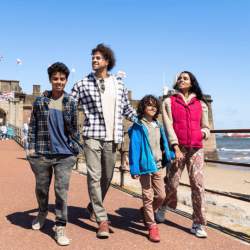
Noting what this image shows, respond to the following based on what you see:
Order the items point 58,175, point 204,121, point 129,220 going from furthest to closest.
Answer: point 129,220
point 204,121
point 58,175

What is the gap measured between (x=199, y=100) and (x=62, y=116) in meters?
1.62

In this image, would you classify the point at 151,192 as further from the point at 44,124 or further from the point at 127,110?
the point at 44,124

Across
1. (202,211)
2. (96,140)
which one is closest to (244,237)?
(202,211)

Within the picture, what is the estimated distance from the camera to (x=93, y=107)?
3986 millimetres

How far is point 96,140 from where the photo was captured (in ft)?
12.8

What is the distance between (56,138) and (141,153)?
94 centimetres

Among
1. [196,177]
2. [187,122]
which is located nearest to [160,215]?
[196,177]

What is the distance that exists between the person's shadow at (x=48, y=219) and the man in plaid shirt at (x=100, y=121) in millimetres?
514

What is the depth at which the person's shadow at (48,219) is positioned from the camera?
4.14 m

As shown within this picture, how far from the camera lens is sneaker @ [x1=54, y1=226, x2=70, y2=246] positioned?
3.54 metres

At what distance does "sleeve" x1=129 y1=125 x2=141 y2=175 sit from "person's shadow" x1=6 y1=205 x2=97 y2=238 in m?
0.85

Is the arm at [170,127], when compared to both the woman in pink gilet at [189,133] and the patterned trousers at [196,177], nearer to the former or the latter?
the woman in pink gilet at [189,133]

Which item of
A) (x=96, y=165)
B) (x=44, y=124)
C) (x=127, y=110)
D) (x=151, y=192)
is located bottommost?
(x=151, y=192)

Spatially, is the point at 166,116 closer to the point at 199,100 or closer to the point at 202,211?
the point at 199,100
